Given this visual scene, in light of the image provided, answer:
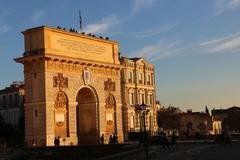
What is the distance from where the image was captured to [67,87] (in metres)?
44.6

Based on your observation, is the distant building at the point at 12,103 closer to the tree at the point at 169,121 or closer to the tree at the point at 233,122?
the tree at the point at 169,121

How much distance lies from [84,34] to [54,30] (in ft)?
13.6

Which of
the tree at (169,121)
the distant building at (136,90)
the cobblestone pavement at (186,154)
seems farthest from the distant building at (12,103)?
the cobblestone pavement at (186,154)

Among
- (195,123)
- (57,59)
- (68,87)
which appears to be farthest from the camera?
(195,123)

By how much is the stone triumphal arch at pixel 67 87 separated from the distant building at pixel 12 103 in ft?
76.2

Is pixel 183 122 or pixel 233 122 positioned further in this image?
pixel 233 122

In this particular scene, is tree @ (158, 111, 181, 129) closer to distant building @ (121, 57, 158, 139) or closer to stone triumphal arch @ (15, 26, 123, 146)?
distant building @ (121, 57, 158, 139)

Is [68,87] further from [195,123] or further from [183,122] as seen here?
[195,123]

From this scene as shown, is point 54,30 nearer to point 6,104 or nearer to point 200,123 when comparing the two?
point 6,104

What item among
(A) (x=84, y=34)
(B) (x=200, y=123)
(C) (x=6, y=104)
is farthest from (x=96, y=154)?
(B) (x=200, y=123)

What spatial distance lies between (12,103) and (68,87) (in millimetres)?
30564

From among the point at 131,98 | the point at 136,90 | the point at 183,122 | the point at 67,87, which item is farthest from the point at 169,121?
the point at 67,87

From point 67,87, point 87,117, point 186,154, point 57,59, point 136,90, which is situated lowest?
point 186,154

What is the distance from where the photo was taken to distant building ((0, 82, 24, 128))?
71.1 meters
